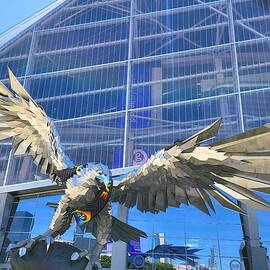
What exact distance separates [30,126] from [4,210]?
16.0 meters

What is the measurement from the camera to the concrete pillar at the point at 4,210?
70.5ft

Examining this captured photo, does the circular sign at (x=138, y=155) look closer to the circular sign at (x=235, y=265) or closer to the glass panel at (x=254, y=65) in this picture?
the circular sign at (x=235, y=265)

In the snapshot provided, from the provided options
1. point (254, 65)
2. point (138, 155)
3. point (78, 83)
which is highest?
point (254, 65)

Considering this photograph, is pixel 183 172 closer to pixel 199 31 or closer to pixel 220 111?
pixel 220 111

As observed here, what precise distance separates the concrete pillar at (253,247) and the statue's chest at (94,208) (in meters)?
14.2

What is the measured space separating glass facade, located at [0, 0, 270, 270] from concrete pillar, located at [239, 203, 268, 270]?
37 centimetres

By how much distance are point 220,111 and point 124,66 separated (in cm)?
739

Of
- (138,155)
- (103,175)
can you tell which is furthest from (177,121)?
(103,175)

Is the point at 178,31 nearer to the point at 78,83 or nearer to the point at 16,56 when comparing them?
the point at 78,83

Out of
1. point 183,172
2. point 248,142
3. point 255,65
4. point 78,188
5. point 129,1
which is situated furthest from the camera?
point 129,1

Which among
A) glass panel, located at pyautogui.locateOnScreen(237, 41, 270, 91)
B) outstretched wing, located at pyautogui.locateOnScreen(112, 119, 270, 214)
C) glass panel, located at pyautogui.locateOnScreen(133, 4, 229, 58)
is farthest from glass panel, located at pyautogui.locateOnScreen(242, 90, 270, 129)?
outstretched wing, located at pyautogui.locateOnScreen(112, 119, 270, 214)

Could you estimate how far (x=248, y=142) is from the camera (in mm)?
4633

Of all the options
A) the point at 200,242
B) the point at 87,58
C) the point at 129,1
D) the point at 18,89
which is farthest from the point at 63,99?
the point at 18,89

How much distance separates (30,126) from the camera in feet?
24.3
